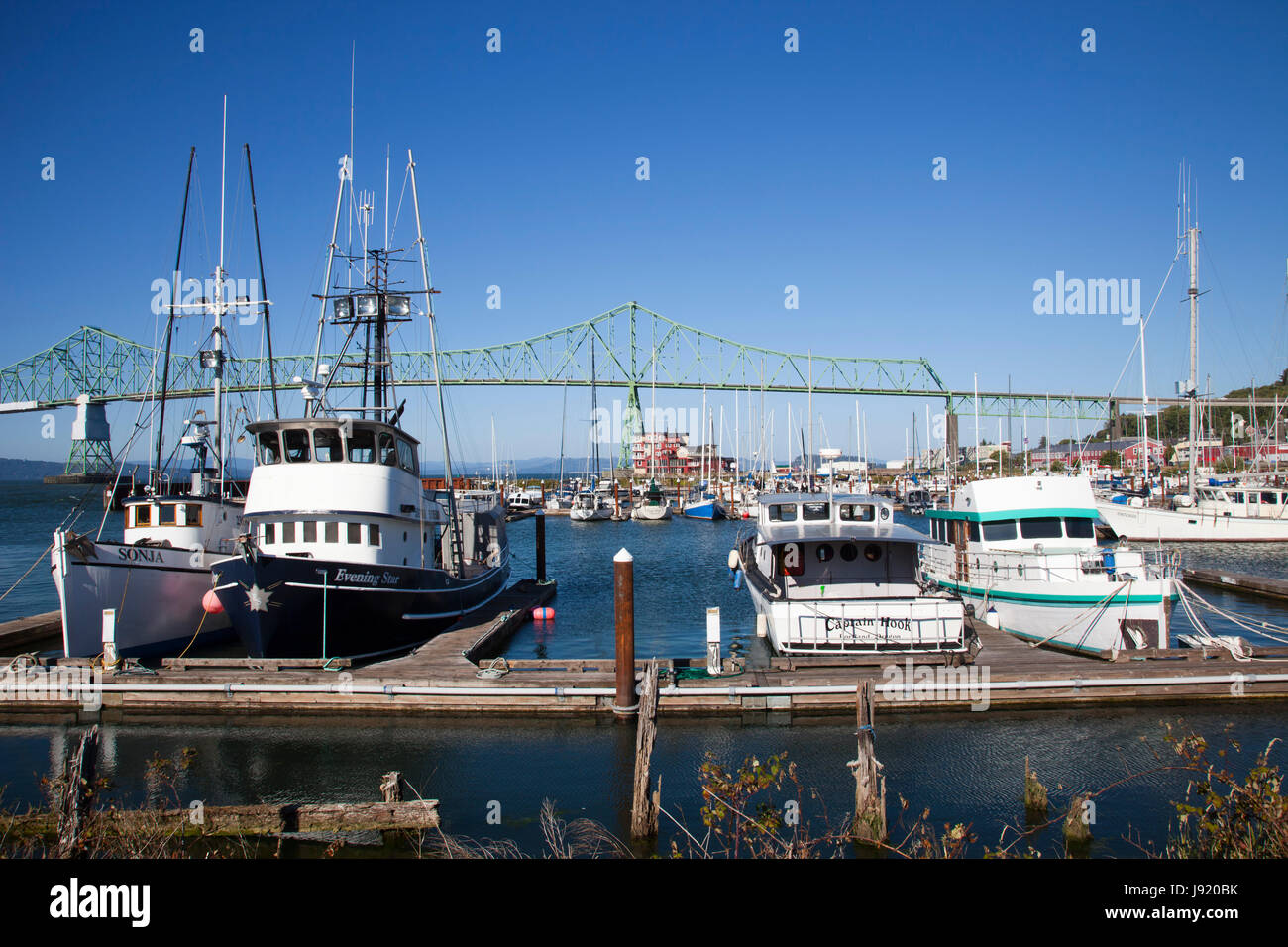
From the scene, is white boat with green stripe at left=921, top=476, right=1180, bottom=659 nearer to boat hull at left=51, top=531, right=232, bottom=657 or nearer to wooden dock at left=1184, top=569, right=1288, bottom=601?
wooden dock at left=1184, top=569, right=1288, bottom=601

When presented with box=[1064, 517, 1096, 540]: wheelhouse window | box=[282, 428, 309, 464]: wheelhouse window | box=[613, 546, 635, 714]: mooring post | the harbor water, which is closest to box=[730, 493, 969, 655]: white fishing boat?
the harbor water

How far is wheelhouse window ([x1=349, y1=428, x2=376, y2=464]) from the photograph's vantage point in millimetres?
19391

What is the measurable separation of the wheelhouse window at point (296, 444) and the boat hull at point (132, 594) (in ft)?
14.2

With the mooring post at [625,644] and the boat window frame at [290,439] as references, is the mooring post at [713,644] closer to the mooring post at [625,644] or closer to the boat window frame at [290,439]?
the mooring post at [625,644]

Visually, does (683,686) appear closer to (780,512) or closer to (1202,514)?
(780,512)

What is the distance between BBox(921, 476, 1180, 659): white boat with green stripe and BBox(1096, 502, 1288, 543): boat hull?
28602 mm

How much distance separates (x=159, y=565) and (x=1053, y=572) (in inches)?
859

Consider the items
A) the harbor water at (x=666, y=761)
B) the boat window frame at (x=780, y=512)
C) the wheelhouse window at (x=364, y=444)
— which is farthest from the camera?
the boat window frame at (x=780, y=512)

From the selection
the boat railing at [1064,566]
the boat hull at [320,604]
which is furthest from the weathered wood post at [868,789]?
A: the boat hull at [320,604]

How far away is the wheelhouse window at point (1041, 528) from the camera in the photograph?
21125mm

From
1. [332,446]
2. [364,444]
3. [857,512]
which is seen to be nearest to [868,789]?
[857,512]

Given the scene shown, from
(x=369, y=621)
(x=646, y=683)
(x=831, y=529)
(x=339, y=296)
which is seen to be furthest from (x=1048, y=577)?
(x=339, y=296)

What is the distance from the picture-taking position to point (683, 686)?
14.9 meters
